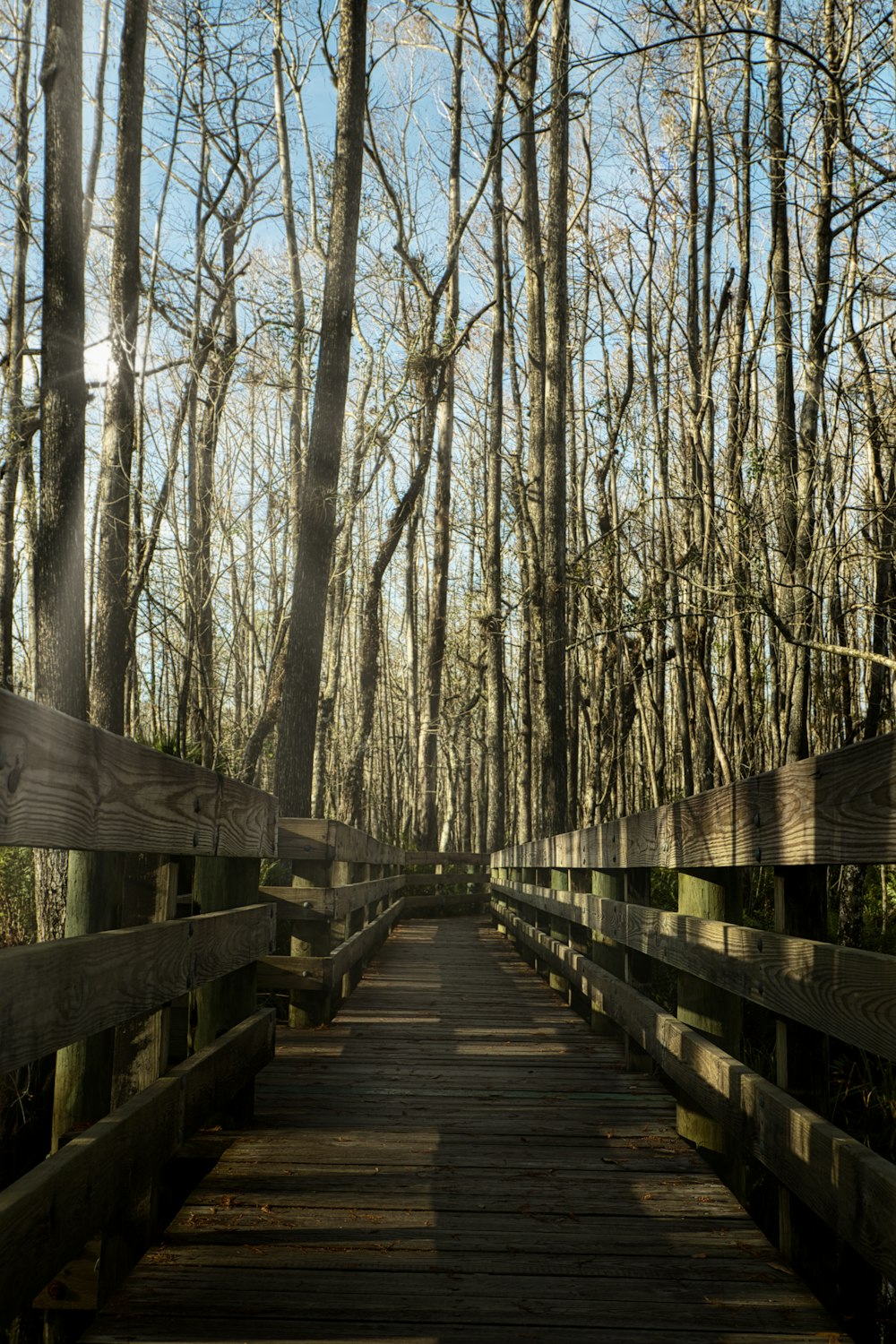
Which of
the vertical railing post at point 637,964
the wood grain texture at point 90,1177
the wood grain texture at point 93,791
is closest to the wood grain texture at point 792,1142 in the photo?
the vertical railing post at point 637,964

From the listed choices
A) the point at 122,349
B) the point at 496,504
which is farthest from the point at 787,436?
the point at 496,504

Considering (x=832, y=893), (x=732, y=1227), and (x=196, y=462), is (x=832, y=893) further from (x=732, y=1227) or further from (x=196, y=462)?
(x=196, y=462)

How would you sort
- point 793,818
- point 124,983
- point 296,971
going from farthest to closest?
point 296,971 → point 793,818 → point 124,983

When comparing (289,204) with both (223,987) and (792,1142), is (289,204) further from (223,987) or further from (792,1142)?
(792,1142)

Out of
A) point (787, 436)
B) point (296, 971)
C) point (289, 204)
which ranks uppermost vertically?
point (289, 204)

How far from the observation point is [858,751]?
2.19 m

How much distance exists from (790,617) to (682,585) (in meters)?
7.70

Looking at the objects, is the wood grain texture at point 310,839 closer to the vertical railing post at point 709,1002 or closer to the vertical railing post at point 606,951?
the vertical railing post at point 606,951

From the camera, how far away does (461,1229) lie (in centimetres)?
303

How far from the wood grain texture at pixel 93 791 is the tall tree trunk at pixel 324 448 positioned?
20.6ft

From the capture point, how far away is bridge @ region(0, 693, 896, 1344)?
2.08 metres

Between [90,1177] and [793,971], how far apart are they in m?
1.47

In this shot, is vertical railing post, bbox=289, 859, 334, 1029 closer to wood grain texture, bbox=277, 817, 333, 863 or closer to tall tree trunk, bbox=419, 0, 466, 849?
wood grain texture, bbox=277, 817, 333, 863

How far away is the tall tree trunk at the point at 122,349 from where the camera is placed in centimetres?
1145
